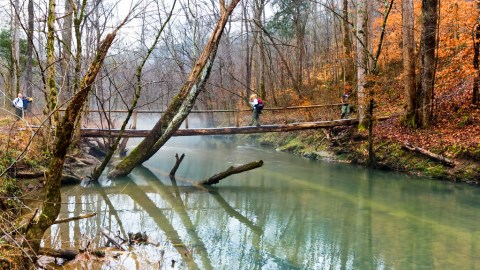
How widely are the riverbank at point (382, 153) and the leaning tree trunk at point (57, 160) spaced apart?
10545mm

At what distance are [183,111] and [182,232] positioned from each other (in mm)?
5096

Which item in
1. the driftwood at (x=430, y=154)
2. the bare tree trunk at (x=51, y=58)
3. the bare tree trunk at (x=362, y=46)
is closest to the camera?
the bare tree trunk at (x=51, y=58)

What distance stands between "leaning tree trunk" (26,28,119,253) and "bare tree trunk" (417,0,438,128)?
38.9 ft

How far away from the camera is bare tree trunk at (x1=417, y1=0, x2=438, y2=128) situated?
1289 cm

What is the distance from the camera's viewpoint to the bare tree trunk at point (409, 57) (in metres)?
13.5

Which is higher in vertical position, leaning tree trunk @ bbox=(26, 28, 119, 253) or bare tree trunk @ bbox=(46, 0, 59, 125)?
bare tree trunk @ bbox=(46, 0, 59, 125)

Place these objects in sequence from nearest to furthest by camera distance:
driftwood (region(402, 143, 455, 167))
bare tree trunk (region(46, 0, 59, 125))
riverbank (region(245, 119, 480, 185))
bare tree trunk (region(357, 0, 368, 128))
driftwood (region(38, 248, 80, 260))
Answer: driftwood (region(38, 248, 80, 260)), bare tree trunk (region(46, 0, 59, 125)), riverbank (region(245, 119, 480, 185)), driftwood (region(402, 143, 455, 167)), bare tree trunk (region(357, 0, 368, 128))

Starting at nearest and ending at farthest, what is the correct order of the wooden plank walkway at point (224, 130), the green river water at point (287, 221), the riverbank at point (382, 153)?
the green river water at point (287, 221) → the riverbank at point (382, 153) → the wooden plank walkway at point (224, 130)

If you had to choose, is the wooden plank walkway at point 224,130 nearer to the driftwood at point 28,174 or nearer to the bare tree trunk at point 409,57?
the bare tree trunk at point 409,57

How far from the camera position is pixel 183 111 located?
37.7 ft

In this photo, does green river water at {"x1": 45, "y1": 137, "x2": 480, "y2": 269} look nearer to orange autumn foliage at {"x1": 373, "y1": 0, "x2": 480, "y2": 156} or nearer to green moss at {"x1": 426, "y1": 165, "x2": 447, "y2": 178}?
green moss at {"x1": 426, "y1": 165, "x2": 447, "y2": 178}

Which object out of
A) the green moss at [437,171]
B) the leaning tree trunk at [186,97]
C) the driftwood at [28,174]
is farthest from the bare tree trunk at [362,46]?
the driftwood at [28,174]

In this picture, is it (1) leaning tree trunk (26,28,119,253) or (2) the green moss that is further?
(2) the green moss

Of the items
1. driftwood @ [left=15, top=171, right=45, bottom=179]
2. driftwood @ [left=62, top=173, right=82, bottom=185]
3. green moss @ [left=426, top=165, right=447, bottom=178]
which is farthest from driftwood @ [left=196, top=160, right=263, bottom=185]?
green moss @ [left=426, top=165, right=447, bottom=178]
